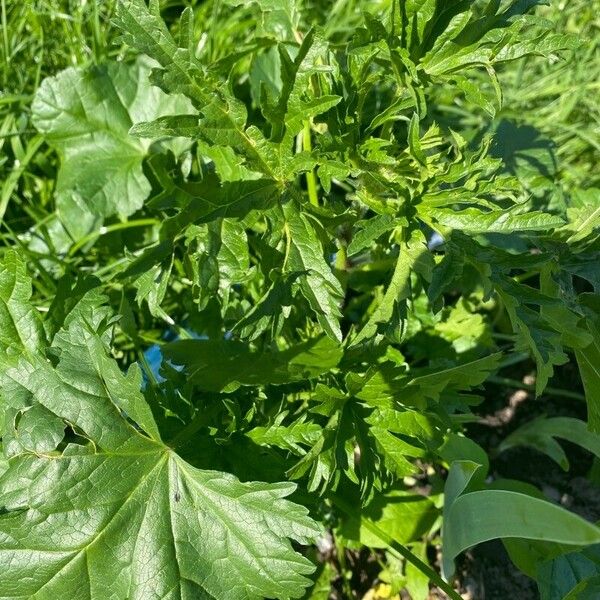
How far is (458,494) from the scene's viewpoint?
1.29m

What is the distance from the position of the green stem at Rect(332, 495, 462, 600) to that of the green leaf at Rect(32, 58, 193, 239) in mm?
850

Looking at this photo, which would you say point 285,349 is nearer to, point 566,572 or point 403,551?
point 403,551

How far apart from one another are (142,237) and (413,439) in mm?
905

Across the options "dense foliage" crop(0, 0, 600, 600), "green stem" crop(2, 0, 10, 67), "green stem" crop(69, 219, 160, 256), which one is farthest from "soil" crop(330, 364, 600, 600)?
"green stem" crop(2, 0, 10, 67)

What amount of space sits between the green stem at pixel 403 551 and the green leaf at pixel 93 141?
850 millimetres

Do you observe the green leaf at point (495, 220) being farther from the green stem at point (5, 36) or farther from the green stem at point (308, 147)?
the green stem at point (5, 36)

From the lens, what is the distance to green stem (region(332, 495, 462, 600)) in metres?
1.36

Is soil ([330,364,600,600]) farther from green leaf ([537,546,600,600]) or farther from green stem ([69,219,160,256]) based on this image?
green stem ([69,219,160,256])

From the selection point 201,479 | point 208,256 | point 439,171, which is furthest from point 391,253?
point 201,479

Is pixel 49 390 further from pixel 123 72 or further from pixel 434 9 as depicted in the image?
pixel 123 72

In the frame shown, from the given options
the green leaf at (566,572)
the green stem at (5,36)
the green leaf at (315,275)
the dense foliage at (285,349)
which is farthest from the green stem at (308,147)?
the green stem at (5,36)

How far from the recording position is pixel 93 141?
1887mm

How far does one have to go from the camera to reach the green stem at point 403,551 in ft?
4.46

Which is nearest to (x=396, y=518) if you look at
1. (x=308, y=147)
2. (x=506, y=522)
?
(x=506, y=522)
